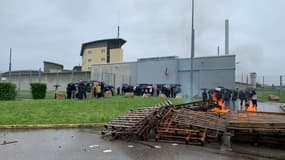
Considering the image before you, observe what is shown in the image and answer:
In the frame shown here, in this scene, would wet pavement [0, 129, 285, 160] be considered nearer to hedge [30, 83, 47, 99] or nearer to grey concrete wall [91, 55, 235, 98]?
hedge [30, 83, 47, 99]

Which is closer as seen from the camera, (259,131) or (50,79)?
(259,131)

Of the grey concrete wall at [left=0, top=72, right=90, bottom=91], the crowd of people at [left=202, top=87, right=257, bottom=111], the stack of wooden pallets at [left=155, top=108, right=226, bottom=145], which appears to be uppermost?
the grey concrete wall at [left=0, top=72, right=90, bottom=91]

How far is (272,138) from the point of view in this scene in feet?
23.9

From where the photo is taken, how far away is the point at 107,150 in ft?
21.7

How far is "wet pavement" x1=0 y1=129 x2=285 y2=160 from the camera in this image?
5.97 m

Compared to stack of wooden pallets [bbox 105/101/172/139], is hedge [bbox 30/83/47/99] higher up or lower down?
higher up

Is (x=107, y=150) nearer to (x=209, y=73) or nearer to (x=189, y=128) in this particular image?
(x=189, y=128)

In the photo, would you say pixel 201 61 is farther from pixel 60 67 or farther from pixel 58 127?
pixel 60 67

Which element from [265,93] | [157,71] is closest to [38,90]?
[157,71]

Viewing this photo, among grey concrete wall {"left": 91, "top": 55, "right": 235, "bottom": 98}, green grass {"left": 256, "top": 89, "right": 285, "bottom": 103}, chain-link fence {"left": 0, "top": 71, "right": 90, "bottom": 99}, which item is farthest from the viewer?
chain-link fence {"left": 0, "top": 71, "right": 90, "bottom": 99}

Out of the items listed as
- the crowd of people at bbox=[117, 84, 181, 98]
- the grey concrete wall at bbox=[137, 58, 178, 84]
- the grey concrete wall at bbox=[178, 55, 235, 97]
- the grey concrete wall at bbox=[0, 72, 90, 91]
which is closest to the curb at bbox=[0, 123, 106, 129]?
the crowd of people at bbox=[117, 84, 181, 98]

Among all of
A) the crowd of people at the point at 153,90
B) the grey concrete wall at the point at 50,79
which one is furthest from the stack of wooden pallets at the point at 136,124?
the grey concrete wall at the point at 50,79

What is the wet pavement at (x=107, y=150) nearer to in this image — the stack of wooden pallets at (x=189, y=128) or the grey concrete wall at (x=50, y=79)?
the stack of wooden pallets at (x=189, y=128)

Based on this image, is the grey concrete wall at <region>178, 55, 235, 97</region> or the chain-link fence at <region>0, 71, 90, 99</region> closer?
the grey concrete wall at <region>178, 55, 235, 97</region>
